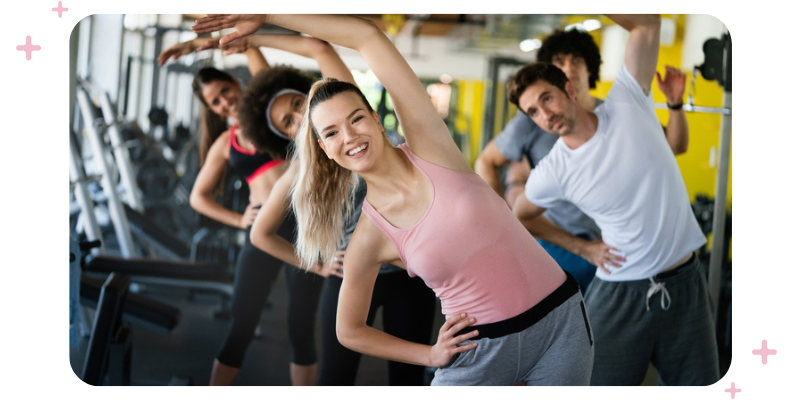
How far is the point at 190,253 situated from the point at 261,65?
768 millimetres

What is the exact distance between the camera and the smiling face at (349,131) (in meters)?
1.67

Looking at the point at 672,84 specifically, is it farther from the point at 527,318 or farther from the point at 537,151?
the point at 527,318

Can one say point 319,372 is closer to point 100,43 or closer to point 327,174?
point 327,174

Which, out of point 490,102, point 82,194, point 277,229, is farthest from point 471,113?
point 82,194

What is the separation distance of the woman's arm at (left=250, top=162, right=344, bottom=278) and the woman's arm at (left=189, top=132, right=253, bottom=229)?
70 mm

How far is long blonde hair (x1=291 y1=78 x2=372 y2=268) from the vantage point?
1747 mm

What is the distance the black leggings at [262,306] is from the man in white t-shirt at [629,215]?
81 centimetres

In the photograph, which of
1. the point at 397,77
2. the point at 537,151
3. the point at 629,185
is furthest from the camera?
the point at 537,151

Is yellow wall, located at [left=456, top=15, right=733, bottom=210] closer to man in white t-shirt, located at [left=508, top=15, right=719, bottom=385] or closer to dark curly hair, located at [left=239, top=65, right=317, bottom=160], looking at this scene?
man in white t-shirt, located at [left=508, top=15, right=719, bottom=385]

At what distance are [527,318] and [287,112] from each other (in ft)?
3.52

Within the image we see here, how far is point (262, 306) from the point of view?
7.12 feet

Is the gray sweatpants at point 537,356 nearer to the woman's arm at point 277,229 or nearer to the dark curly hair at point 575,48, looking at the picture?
the woman's arm at point 277,229
